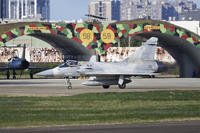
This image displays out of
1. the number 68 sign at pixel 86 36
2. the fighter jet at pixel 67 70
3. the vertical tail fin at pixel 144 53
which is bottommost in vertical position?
the fighter jet at pixel 67 70

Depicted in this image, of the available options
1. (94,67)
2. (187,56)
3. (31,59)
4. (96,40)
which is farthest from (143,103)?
(31,59)

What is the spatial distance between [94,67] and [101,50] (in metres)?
35.6

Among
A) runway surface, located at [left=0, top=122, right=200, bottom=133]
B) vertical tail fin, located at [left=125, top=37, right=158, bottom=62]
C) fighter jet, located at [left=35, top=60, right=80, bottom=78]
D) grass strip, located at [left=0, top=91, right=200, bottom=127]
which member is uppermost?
vertical tail fin, located at [left=125, top=37, right=158, bottom=62]

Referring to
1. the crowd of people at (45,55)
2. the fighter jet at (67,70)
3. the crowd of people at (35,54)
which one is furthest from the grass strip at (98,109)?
the crowd of people at (45,55)

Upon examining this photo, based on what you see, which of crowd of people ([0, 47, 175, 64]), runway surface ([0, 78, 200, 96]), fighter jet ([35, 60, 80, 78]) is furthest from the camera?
crowd of people ([0, 47, 175, 64])

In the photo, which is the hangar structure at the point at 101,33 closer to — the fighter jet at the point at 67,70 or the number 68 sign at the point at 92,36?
the number 68 sign at the point at 92,36

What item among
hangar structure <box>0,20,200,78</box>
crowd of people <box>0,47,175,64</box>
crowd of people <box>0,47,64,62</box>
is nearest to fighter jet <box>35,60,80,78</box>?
hangar structure <box>0,20,200,78</box>

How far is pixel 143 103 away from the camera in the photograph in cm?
3412

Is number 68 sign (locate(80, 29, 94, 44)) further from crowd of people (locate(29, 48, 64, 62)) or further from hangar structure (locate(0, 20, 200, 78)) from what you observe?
crowd of people (locate(29, 48, 64, 62))

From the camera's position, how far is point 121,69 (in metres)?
52.2

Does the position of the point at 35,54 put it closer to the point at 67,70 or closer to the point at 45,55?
the point at 45,55

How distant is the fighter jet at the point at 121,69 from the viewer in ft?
168

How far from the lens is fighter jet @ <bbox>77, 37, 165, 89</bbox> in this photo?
51.2 metres

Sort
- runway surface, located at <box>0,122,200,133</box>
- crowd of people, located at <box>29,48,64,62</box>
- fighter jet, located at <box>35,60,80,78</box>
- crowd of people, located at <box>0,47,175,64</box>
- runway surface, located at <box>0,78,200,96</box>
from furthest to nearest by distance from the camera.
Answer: crowd of people, located at <box>29,48,64,62</box> → crowd of people, located at <box>0,47,175,64</box> → fighter jet, located at <box>35,60,80,78</box> → runway surface, located at <box>0,78,200,96</box> → runway surface, located at <box>0,122,200,133</box>
